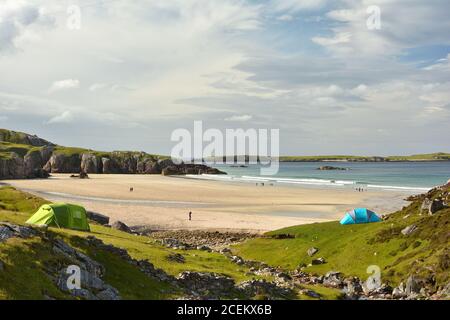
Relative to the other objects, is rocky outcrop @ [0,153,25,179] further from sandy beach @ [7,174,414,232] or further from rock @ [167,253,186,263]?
rock @ [167,253,186,263]

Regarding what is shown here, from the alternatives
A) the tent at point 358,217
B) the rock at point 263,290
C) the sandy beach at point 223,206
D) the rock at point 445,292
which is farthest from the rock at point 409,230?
the sandy beach at point 223,206

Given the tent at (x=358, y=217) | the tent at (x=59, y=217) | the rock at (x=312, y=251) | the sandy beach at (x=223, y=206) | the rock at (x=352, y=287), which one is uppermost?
the tent at (x=59, y=217)

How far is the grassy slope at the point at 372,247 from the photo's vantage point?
30.8m

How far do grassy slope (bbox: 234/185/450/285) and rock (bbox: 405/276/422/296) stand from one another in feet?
2.58

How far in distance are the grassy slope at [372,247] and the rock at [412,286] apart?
0.79 m

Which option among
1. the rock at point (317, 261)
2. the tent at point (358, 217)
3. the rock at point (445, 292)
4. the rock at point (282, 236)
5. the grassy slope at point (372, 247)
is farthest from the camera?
the tent at point (358, 217)

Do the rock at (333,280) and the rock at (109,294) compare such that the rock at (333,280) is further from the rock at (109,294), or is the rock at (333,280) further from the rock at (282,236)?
the rock at (109,294)

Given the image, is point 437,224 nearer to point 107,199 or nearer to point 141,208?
point 141,208

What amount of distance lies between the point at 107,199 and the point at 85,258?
85.0m

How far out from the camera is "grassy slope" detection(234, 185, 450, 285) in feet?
101

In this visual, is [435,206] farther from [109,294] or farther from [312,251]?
[109,294]
